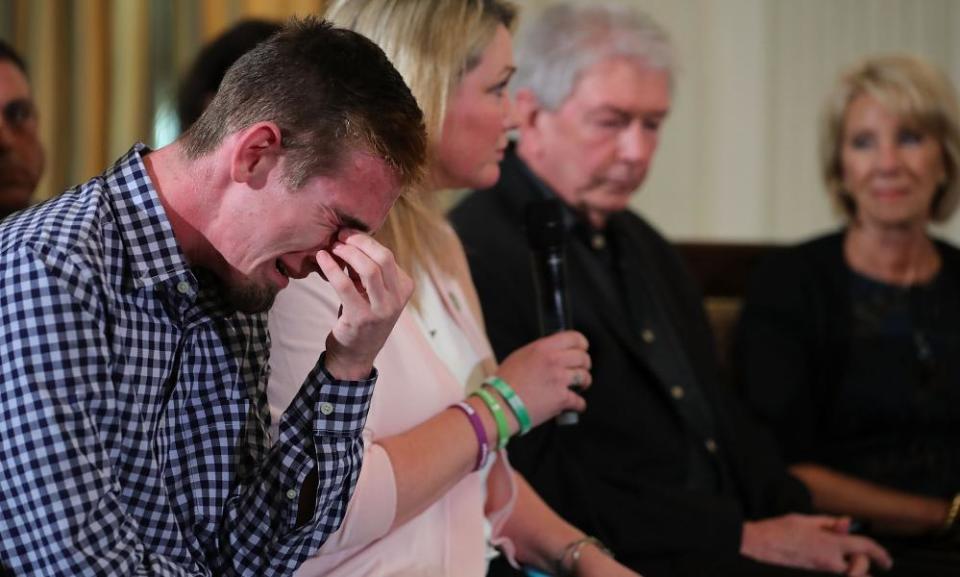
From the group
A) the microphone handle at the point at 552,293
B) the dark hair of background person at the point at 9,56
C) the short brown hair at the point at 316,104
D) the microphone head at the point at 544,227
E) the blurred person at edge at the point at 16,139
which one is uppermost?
the short brown hair at the point at 316,104

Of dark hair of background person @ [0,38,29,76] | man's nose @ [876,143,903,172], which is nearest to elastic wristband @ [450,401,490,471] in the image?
dark hair of background person @ [0,38,29,76]

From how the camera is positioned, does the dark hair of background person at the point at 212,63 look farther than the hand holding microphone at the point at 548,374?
Yes

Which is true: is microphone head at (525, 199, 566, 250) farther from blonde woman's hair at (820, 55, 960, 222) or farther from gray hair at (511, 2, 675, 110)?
blonde woman's hair at (820, 55, 960, 222)

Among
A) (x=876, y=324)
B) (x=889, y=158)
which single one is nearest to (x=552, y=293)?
(x=876, y=324)

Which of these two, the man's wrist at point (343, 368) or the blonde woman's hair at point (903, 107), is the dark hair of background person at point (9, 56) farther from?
the blonde woman's hair at point (903, 107)

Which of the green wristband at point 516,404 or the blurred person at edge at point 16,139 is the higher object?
the blurred person at edge at point 16,139

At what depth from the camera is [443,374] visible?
1.57 meters

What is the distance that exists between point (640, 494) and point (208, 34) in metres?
1.65

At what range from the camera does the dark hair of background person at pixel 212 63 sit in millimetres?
2629

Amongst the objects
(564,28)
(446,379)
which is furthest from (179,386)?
(564,28)

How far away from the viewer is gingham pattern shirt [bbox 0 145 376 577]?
3.47 ft

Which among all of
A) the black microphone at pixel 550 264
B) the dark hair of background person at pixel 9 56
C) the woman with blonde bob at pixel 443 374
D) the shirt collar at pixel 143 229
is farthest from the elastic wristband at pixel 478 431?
the dark hair of background person at pixel 9 56

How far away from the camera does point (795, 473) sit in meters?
2.56

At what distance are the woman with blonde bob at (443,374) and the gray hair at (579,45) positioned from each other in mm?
548
